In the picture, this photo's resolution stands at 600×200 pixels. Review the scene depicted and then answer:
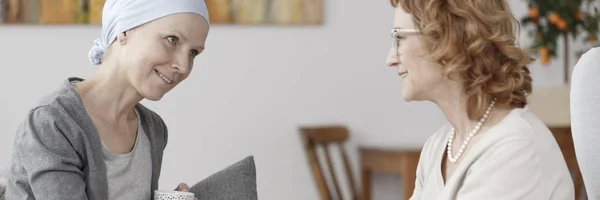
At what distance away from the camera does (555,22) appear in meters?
4.89

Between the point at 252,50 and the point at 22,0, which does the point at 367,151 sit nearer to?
the point at 252,50

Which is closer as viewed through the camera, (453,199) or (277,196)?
(453,199)

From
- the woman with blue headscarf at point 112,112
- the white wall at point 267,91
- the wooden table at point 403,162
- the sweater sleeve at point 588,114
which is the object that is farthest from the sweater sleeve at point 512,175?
the white wall at point 267,91

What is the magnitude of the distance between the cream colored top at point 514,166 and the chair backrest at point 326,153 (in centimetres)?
314

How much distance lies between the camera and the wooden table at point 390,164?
15.4 ft

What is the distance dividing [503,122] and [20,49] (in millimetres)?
3360

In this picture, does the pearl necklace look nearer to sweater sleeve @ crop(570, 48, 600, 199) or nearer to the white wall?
sweater sleeve @ crop(570, 48, 600, 199)

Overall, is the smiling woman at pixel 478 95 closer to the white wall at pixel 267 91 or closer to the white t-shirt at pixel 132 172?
the white t-shirt at pixel 132 172

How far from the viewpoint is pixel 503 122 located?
1762mm

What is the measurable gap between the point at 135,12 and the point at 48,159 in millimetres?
354

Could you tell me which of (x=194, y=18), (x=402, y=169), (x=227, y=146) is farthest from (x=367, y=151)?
(x=194, y=18)

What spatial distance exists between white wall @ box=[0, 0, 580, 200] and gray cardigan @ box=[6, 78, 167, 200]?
2.81 m

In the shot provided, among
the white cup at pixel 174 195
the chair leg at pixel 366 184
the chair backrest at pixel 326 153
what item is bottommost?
the chair leg at pixel 366 184

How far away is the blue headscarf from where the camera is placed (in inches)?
76.5
